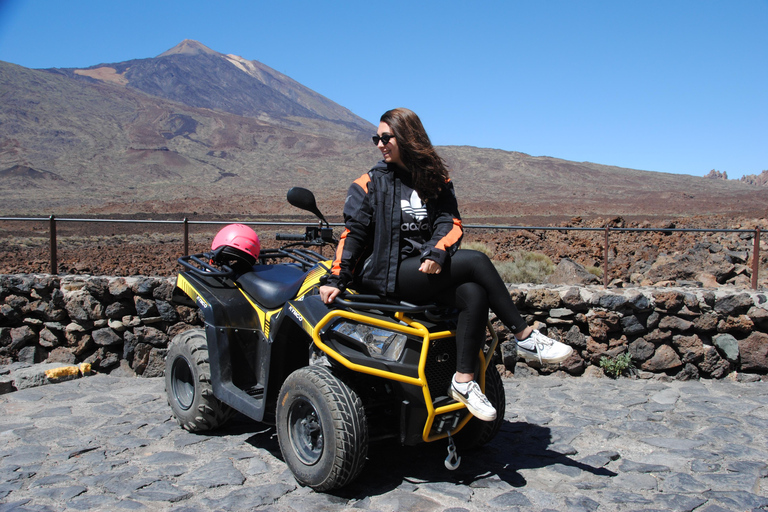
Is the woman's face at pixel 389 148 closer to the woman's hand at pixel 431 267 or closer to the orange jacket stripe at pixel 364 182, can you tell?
the orange jacket stripe at pixel 364 182

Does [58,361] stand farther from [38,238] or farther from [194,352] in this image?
[38,238]

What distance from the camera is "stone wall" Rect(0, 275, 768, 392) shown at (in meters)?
6.07

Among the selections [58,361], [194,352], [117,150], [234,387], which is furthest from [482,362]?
[117,150]

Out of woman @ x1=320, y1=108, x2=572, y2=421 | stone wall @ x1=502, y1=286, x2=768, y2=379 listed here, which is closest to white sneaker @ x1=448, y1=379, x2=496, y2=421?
woman @ x1=320, y1=108, x2=572, y2=421

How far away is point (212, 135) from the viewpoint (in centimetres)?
9038

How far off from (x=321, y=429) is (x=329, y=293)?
0.74m

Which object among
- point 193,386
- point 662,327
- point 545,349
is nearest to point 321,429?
point 545,349

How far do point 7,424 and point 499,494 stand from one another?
3714 millimetres

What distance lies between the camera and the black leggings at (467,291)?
3326mm

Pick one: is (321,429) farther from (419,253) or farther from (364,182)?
(364,182)

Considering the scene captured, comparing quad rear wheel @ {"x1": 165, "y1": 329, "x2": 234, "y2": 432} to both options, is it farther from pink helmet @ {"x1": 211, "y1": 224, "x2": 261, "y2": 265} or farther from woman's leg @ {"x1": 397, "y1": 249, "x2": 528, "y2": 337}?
woman's leg @ {"x1": 397, "y1": 249, "x2": 528, "y2": 337}

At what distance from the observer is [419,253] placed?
3508 millimetres

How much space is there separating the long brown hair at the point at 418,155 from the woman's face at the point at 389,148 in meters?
0.02

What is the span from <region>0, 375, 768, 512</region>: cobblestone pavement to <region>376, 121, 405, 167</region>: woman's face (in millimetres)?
1863
